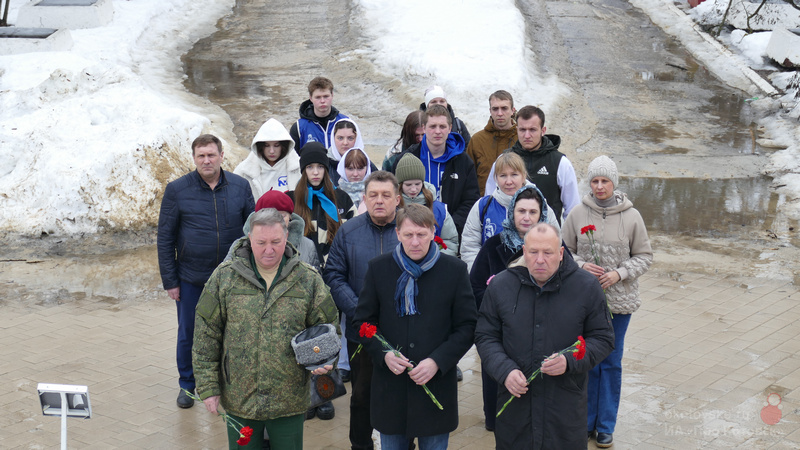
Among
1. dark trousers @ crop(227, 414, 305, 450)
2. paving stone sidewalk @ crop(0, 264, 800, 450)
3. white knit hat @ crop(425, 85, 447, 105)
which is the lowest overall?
paving stone sidewalk @ crop(0, 264, 800, 450)

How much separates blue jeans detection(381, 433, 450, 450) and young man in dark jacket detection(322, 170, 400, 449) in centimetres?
59

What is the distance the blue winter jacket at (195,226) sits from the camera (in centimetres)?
598

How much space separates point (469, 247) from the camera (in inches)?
225

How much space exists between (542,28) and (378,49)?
453 centimetres

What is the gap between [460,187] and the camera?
6.61 metres

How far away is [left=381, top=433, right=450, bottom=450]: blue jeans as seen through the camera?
4.62 m

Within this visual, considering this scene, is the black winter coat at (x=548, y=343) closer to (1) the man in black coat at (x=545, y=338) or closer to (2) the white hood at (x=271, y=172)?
(1) the man in black coat at (x=545, y=338)

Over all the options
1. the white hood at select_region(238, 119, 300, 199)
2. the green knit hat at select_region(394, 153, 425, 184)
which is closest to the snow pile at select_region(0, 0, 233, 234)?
the white hood at select_region(238, 119, 300, 199)

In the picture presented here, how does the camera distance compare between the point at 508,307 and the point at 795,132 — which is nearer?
the point at 508,307

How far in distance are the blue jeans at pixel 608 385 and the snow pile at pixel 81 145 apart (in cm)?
596

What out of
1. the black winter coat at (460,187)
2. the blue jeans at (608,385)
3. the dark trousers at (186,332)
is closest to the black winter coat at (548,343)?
the blue jeans at (608,385)

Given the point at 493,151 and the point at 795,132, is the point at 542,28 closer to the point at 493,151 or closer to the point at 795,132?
the point at 795,132

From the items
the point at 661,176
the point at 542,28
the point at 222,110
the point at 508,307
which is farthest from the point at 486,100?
the point at 508,307

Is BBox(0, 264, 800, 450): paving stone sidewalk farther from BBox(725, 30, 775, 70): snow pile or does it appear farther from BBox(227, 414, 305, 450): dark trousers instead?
BBox(725, 30, 775, 70): snow pile
